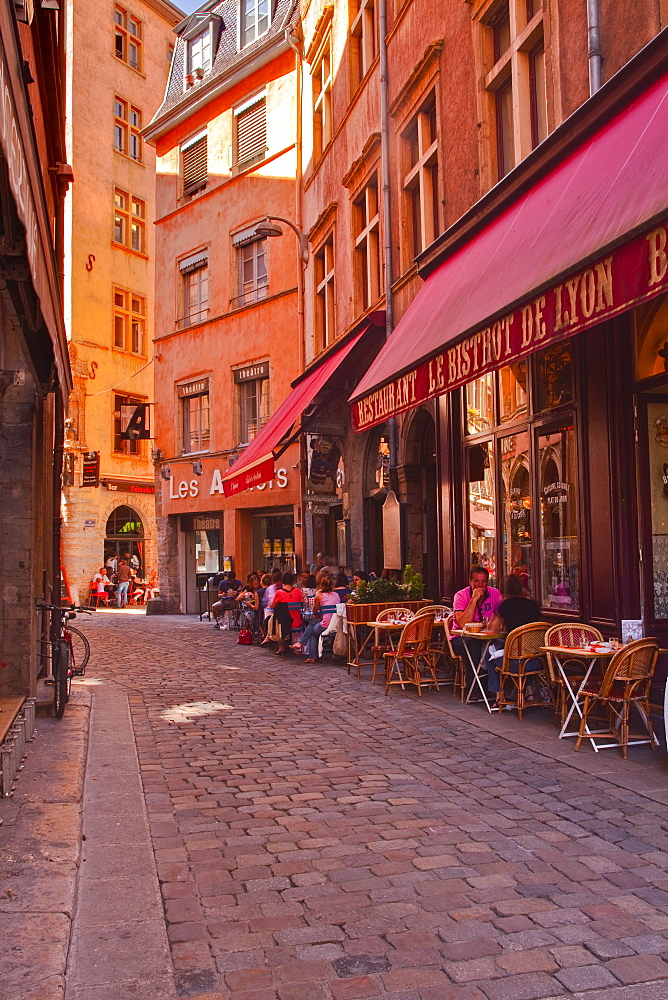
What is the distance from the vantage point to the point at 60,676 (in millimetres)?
8055

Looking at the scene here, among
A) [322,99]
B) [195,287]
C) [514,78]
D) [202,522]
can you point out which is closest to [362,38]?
[322,99]

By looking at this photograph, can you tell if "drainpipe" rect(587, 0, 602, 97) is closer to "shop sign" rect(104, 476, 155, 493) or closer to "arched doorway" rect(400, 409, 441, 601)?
"arched doorway" rect(400, 409, 441, 601)

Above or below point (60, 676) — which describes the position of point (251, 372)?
above

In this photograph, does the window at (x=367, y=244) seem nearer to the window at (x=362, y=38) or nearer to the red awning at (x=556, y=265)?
the window at (x=362, y=38)

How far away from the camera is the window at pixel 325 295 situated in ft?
59.9

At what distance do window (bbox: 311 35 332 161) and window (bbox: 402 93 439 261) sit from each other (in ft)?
17.1

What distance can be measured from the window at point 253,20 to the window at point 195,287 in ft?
18.3

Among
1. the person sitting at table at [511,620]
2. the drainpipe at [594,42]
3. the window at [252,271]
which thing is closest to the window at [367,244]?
the window at [252,271]

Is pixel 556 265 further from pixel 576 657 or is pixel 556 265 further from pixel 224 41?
pixel 224 41

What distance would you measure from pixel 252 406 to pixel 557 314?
17.0 m

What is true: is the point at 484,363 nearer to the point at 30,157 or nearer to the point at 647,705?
the point at 647,705

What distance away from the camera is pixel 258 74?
22.7 meters

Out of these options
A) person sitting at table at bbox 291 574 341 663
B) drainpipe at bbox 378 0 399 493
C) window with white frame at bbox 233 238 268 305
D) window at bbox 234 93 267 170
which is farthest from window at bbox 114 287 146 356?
person sitting at table at bbox 291 574 341 663

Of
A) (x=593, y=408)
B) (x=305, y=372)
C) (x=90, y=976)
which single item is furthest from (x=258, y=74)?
(x=90, y=976)
